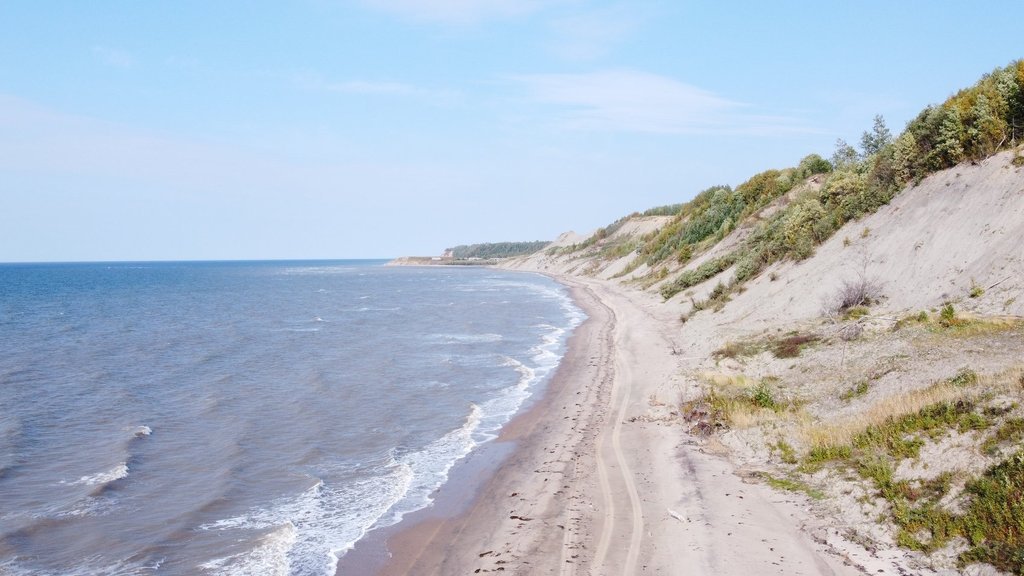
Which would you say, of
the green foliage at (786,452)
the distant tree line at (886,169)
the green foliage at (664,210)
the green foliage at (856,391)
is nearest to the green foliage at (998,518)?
the green foliage at (786,452)

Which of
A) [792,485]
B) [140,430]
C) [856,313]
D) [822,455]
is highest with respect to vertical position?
[856,313]

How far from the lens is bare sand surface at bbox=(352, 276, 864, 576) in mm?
10969

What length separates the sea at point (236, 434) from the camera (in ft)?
43.8

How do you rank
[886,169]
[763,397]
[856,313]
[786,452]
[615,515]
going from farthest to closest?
[886,169] → [856,313] → [763,397] → [786,452] → [615,515]

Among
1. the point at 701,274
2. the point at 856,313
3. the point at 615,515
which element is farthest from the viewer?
the point at 701,274

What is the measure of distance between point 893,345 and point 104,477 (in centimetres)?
2195

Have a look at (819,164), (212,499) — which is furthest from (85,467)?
(819,164)

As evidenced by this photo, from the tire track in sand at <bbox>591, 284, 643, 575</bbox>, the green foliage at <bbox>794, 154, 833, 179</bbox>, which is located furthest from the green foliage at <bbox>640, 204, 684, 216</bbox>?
the tire track in sand at <bbox>591, 284, 643, 575</bbox>

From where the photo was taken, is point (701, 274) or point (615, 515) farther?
point (701, 274)

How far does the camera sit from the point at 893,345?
1939 cm

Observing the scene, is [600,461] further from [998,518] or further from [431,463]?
[998,518]

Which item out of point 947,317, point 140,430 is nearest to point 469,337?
point 140,430

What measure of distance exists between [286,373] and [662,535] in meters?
23.7

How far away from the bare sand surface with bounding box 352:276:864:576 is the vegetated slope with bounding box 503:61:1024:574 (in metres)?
0.79
